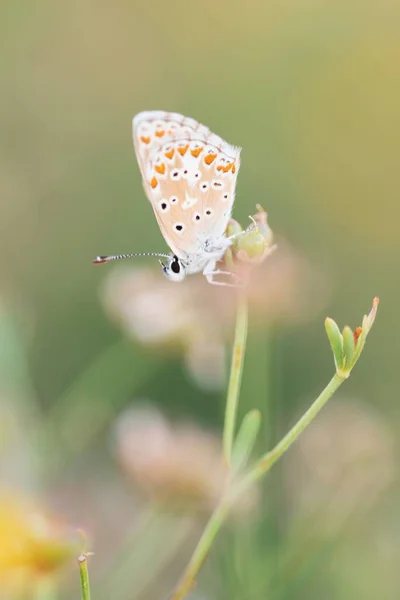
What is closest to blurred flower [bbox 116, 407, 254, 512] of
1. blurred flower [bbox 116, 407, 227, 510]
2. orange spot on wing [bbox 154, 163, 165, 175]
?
blurred flower [bbox 116, 407, 227, 510]

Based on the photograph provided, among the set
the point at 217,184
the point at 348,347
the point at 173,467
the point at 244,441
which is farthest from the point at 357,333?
the point at 173,467

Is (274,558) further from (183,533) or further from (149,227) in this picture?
(149,227)

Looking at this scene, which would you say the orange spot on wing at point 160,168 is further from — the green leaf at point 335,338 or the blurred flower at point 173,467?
the green leaf at point 335,338

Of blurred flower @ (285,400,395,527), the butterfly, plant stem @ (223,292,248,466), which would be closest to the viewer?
plant stem @ (223,292,248,466)

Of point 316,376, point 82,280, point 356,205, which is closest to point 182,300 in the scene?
point 316,376

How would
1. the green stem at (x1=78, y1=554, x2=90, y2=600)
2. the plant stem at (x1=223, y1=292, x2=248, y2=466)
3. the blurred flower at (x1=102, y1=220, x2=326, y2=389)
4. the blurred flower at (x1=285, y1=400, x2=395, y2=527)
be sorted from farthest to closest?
the blurred flower at (x1=102, y1=220, x2=326, y2=389) → the blurred flower at (x1=285, y1=400, x2=395, y2=527) → the plant stem at (x1=223, y1=292, x2=248, y2=466) → the green stem at (x1=78, y1=554, x2=90, y2=600)

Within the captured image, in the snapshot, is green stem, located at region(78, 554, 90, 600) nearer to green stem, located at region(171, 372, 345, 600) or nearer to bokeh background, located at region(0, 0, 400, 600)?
green stem, located at region(171, 372, 345, 600)
